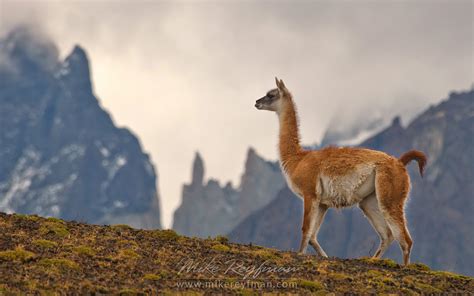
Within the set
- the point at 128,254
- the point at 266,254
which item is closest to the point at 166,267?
the point at 128,254

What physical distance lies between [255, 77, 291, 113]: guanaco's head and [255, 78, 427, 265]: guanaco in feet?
9.97

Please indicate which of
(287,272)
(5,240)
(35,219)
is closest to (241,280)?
(287,272)

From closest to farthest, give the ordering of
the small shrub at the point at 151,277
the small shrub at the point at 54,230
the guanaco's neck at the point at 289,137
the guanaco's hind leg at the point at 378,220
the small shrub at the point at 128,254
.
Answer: the small shrub at the point at 151,277 → the small shrub at the point at 128,254 → the small shrub at the point at 54,230 → the guanaco's hind leg at the point at 378,220 → the guanaco's neck at the point at 289,137

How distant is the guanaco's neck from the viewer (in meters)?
29.3

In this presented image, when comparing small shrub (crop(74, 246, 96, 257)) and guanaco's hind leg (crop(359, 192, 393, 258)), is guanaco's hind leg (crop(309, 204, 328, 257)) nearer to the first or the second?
guanaco's hind leg (crop(359, 192, 393, 258))

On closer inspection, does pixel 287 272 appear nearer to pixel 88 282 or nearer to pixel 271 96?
pixel 88 282

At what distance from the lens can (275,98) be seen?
31328 millimetres

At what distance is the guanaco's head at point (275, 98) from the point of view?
31.1 m

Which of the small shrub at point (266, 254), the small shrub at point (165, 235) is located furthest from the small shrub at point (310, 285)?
the small shrub at point (165, 235)

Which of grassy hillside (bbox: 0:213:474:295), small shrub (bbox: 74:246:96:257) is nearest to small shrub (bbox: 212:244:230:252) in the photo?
grassy hillside (bbox: 0:213:474:295)

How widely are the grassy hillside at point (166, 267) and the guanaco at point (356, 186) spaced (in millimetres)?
1056

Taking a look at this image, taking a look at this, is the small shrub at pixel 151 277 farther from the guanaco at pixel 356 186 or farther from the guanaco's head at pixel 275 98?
the guanaco's head at pixel 275 98

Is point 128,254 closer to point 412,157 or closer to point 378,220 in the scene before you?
point 378,220

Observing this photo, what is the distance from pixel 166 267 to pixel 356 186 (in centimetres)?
682
